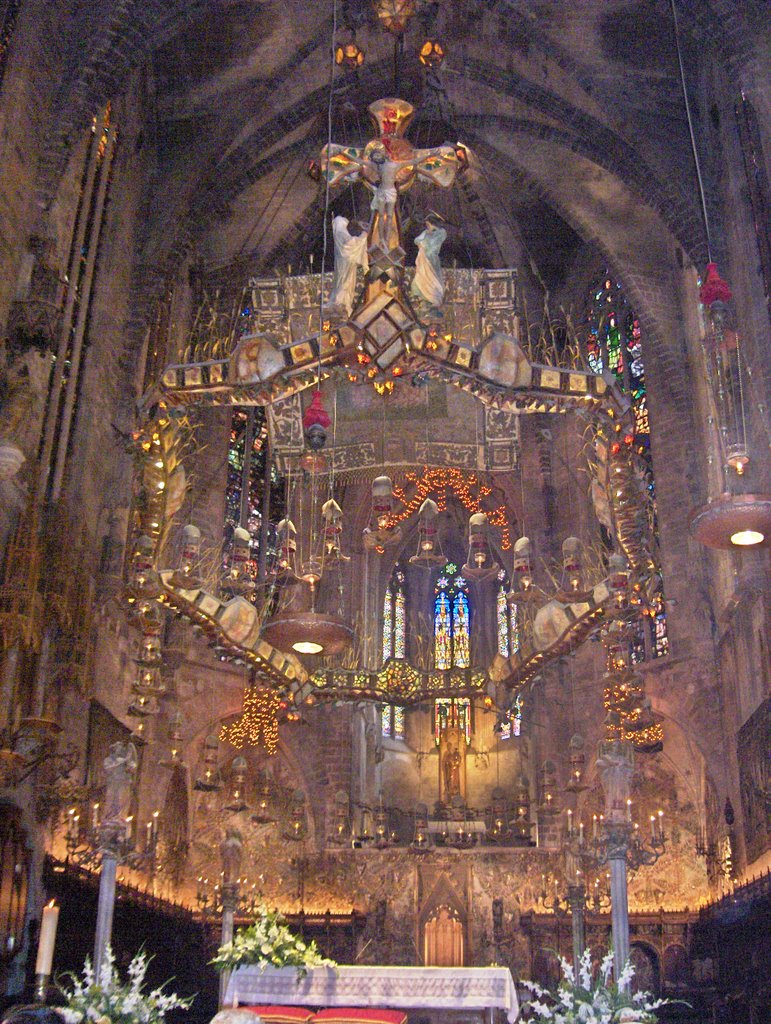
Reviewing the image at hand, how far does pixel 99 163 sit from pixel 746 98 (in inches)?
398

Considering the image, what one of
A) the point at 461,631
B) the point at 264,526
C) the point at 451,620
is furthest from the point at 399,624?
the point at 264,526

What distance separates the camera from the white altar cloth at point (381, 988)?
977cm

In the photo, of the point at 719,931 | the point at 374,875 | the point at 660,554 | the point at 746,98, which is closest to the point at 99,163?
the point at 746,98

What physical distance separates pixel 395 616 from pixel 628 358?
8728 mm

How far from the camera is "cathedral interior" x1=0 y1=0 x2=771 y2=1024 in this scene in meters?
12.9

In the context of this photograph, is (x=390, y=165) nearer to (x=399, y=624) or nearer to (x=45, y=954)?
(x=45, y=954)

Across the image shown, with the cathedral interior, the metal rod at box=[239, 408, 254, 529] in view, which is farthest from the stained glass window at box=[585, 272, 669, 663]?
the metal rod at box=[239, 408, 254, 529]

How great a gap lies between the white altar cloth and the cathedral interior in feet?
8.73

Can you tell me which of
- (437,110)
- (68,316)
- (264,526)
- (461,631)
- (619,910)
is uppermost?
(437,110)

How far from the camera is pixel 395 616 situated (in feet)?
92.0

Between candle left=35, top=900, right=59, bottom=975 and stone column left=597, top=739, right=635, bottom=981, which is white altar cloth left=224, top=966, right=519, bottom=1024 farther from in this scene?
candle left=35, top=900, right=59, bottom=975

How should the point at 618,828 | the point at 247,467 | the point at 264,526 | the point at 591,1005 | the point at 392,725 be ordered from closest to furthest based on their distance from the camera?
1. the point at 591,1005
2. the point at 618,828
3. the point at 264,526
4. the point at 247,467
5. the point at 392,725

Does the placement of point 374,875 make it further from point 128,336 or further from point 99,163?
point 99,163

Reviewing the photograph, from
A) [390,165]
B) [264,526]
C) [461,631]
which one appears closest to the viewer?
[390,165]
